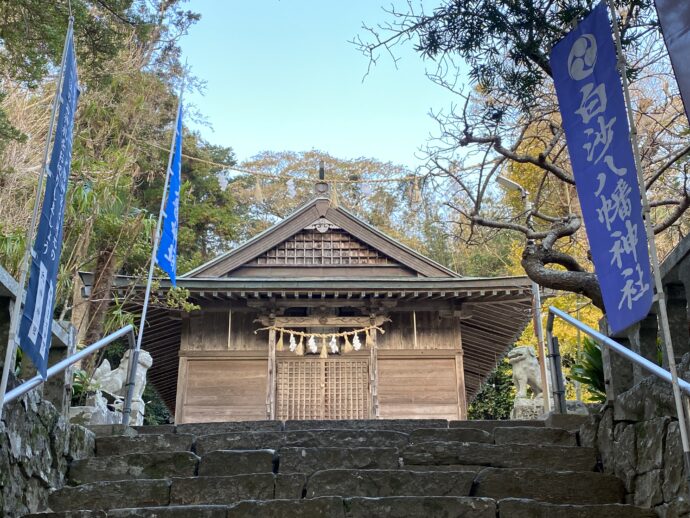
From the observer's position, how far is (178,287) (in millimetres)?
12438

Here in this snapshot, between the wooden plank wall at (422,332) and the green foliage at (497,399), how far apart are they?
37.4 ft

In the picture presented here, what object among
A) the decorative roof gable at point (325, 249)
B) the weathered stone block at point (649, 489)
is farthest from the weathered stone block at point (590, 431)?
the decorative roof gable at point (325, 249)

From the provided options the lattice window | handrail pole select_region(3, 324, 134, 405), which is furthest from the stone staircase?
the lattice window

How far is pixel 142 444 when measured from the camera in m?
5.37

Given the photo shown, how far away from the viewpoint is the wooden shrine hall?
13211 millimetres

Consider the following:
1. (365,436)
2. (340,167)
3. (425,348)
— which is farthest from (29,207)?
(340,167)

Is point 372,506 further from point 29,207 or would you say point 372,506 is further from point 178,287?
point 29,207

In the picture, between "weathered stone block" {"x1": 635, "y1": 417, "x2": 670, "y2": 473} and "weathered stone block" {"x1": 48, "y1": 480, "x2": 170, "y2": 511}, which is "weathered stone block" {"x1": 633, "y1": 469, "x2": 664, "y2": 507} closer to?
"weathered stone block" {"x1": 635, "y1": 417, "x2": 670, "y2": 473}

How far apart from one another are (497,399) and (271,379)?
45.3 ft

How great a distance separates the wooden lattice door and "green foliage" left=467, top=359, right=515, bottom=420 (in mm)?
12157

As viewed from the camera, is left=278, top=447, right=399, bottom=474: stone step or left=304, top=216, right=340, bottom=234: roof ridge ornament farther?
left=304, top=216, right=340, bottom=234: roof ridge ornament

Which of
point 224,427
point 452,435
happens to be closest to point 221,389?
point 224,427

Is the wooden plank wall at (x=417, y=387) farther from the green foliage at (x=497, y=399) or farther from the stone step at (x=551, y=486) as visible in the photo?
the green foliage at (x=497, y=399)

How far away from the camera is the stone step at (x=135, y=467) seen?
4.89m
